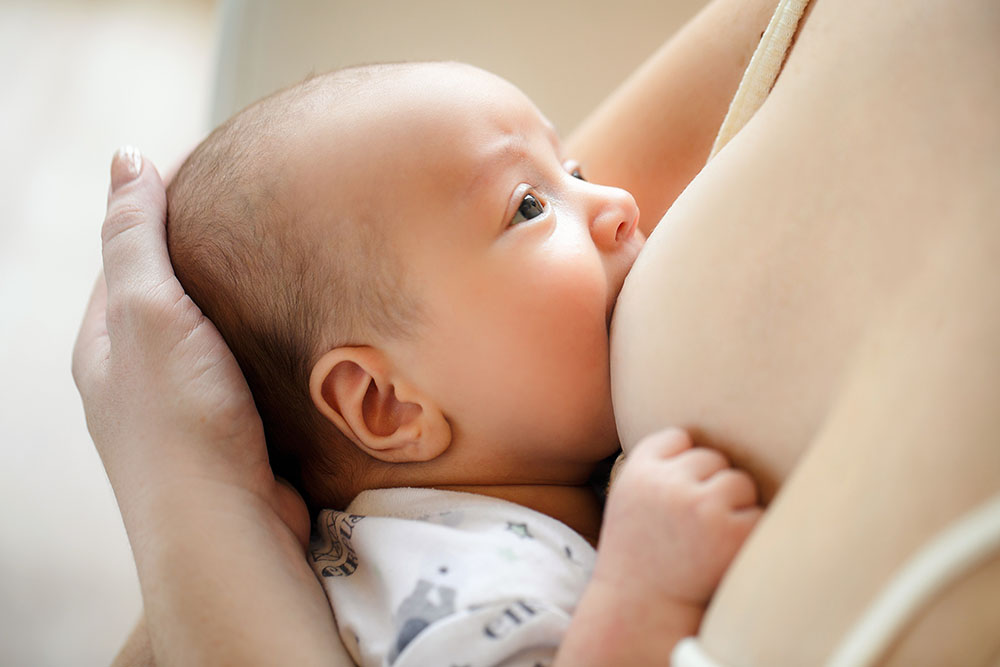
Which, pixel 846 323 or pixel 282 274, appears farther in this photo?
pixel 282 274

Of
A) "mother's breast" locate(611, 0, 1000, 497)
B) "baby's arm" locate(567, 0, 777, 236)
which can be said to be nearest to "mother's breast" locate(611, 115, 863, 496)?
"mother's breast" locate(611, 0, 1000, 497)

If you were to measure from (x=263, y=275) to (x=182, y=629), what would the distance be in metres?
0.29

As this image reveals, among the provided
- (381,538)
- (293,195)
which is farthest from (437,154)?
→ (381,538)

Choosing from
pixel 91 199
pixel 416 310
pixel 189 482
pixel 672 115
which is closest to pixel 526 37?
pixel 672 115

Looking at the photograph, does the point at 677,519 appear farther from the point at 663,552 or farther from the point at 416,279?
the point at 416,279

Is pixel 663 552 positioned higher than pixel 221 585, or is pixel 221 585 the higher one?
pixel 663 552

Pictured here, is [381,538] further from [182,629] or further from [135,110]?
[135,110]

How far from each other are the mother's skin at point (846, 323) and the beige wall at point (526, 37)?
86cm

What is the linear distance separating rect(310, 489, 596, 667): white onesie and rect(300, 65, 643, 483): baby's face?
8 centimetres

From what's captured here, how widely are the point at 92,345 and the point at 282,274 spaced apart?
0.76ft

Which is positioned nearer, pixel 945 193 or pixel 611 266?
pixel 945 193

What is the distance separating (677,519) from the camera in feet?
→ 1.79

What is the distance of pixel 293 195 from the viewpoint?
2.55ft

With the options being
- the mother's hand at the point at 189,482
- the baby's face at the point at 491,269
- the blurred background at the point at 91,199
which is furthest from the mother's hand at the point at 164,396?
the blurred background at the point at 91,199
